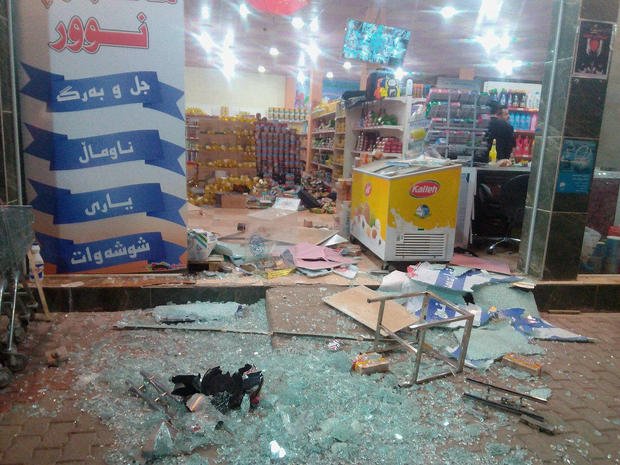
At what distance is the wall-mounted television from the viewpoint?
829 cm

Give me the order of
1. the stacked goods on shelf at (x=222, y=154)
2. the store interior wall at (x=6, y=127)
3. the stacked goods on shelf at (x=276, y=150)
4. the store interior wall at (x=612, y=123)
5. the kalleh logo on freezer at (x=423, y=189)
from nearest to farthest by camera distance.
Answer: the store interior wall at (x=6, y=127) < the kalleh logo on freezer at (x=423, y=189) < the store interior wall at (x=612, y=123) < the stacked goods on shelf at (x=222, y=154) < the stacked goods on shelf at (x=276, y=150)

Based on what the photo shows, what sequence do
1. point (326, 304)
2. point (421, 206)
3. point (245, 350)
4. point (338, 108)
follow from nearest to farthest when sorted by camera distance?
point (245, 350) < point (326, 304) < point (421, 206) < point (338, 108)

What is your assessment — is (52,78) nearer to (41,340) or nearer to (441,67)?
(41,340)

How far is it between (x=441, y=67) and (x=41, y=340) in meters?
15.2

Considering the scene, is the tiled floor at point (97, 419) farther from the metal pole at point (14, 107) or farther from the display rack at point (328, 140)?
the display rack at point (328, 140)

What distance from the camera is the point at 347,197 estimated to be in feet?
21.4

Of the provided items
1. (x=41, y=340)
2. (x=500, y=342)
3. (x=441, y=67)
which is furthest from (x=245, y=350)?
(x=441, y=67)

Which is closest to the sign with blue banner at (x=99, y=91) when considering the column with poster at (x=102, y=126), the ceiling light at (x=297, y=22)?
the column with poster at (x=102, y=126)

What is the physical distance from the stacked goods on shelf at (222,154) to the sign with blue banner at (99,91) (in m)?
5.29

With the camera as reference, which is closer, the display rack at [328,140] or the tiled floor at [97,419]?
the tiled floor at [97,419]

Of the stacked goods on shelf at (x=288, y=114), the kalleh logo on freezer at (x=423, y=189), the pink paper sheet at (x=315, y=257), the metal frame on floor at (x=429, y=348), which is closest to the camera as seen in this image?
the metal frame on floor at (x=429, y=348)

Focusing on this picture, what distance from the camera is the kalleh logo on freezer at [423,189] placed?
427cm

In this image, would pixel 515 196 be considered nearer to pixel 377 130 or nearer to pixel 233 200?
pixel 377 130

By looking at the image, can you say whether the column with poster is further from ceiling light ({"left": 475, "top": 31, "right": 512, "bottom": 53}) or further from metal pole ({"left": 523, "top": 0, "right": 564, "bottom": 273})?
ceiling light ({"left": 475, "top": 31, "right": 512, "bottom": 53})
